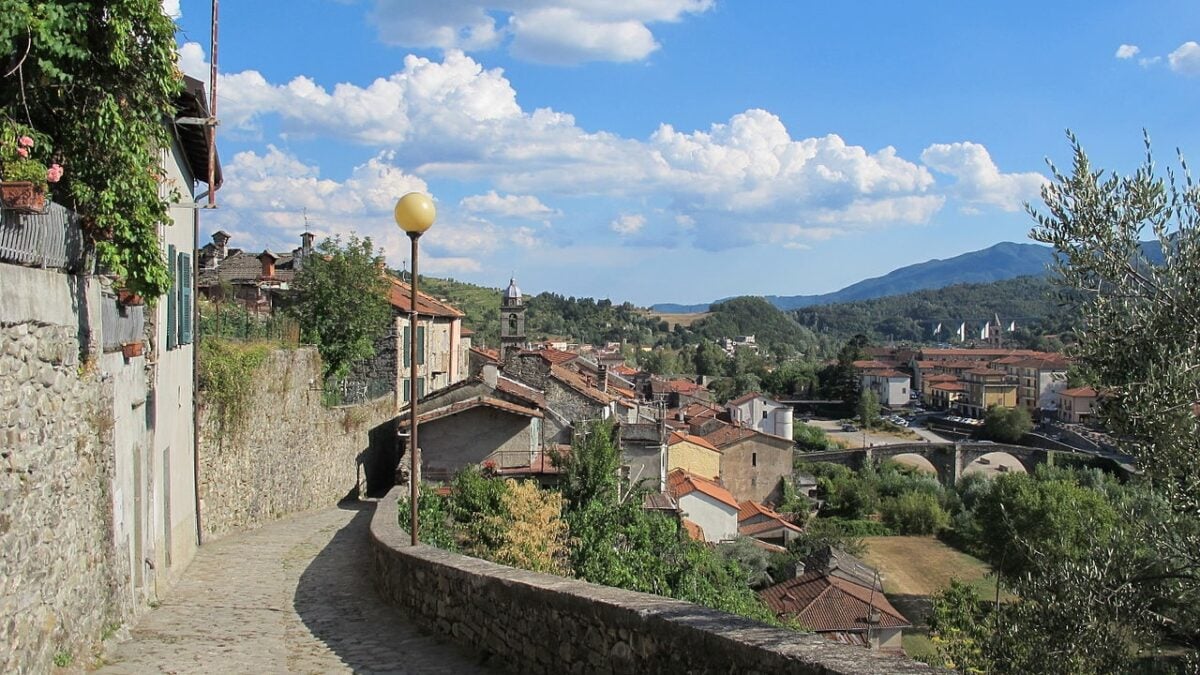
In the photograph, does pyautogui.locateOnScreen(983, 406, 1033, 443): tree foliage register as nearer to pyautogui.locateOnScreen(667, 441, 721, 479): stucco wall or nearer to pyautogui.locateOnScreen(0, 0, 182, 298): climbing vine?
pyautogui.locateOnScreen(667, 441, 721, 479): stucco wall

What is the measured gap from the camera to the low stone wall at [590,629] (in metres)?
4.84

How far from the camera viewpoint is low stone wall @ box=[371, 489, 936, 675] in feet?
15.9

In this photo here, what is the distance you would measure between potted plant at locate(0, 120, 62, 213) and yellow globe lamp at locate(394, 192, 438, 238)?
2966 millimetres

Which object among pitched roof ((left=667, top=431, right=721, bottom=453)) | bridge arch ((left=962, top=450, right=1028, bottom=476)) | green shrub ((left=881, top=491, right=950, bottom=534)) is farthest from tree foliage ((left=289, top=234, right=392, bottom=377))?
bridge arch ((left=962, top=450, right=1028, bottom=476))

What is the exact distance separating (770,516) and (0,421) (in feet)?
166

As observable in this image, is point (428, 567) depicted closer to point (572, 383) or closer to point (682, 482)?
point (572, 383)

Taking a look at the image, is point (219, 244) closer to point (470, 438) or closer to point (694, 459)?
point (470, 438)

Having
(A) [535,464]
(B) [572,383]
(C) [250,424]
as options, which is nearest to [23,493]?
(C) [250,424]

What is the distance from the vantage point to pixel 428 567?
9195 mm

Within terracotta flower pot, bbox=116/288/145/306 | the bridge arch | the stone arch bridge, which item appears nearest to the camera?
terracotta flower pot, bbox=116/288/145/306

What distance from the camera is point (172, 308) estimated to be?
1314 centimetres

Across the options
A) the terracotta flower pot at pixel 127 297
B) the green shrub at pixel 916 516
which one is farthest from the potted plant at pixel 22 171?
the green shrub at pixel 916 516

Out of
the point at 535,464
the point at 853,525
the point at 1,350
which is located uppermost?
the point at 1,350

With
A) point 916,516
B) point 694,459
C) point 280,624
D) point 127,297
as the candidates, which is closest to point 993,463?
point 916,516
